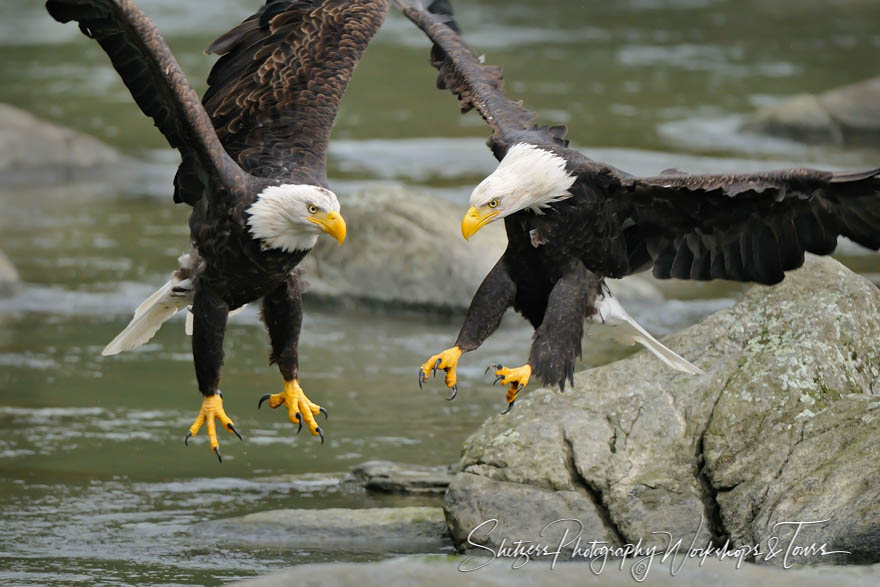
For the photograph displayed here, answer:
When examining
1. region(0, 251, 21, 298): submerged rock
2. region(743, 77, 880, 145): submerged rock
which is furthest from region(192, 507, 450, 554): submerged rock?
region(743, 77, 880, 145): submerged rock

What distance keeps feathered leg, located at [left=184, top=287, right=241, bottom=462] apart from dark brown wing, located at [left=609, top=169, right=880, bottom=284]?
5.39ft

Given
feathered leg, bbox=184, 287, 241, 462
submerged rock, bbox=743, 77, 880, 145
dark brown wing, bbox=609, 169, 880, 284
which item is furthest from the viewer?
submerged rock, bbox=743, 77, 880, 145

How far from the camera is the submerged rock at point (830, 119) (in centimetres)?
1540

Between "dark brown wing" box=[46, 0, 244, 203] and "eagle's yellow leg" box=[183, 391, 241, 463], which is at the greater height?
"dark brown wing" box=[46, 0, 244, 203]

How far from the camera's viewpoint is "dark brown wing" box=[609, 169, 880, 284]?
5375 mm

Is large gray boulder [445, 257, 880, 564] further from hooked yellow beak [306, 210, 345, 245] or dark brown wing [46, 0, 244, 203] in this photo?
dark brown wing [46, 0, 244, 203]

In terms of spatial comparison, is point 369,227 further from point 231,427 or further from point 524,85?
point 524,85

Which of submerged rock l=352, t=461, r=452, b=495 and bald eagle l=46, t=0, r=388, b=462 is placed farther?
submerged rock l=352, t=461, r=452, b=495

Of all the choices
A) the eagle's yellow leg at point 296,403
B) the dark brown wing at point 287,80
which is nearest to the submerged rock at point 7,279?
the dark brown wing at point 287,80

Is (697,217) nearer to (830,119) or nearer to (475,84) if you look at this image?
(475,84)

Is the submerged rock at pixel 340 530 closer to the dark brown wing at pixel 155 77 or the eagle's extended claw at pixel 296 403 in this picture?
the eagle's extended claw at pixel 296 403

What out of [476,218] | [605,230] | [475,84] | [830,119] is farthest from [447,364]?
[830,119]

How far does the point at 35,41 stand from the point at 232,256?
1792 cm

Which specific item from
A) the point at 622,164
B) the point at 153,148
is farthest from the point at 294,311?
the point at 153,148
